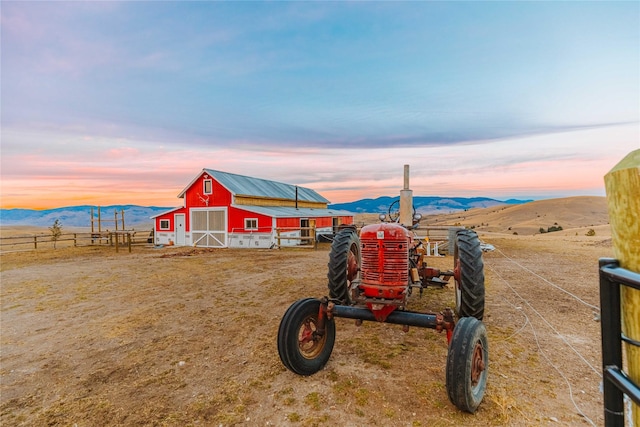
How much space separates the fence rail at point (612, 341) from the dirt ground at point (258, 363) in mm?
2581

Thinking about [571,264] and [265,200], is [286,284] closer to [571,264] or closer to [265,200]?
[571,264]

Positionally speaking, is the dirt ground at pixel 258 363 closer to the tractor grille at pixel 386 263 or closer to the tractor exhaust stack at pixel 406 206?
the tractor grille at pixel 386 263

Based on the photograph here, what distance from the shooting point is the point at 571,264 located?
37.7ft

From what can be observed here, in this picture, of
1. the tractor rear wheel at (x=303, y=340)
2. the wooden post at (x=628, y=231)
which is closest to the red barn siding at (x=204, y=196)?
the tractor rear wheel at (x=303, y=340)

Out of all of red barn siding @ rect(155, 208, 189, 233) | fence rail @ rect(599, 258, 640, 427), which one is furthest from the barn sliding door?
fence rail @ rect(599, 258, 640, 427)

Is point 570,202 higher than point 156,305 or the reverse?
higher

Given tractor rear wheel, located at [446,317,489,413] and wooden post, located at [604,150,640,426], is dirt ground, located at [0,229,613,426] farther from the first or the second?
wooden post, located at [604,150,640,426]

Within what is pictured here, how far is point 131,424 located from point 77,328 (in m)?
4.13

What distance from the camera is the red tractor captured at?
3.26 meters

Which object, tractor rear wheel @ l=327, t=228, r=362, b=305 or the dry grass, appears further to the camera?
tractor rear wheel @ l=327, t=228, r=362, b=305

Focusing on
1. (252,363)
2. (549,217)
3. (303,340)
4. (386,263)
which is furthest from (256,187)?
(549,217)

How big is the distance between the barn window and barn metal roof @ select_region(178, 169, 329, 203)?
69 centimetres

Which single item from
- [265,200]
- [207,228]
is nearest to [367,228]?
[207,228]

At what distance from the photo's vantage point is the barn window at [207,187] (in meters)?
24.0
